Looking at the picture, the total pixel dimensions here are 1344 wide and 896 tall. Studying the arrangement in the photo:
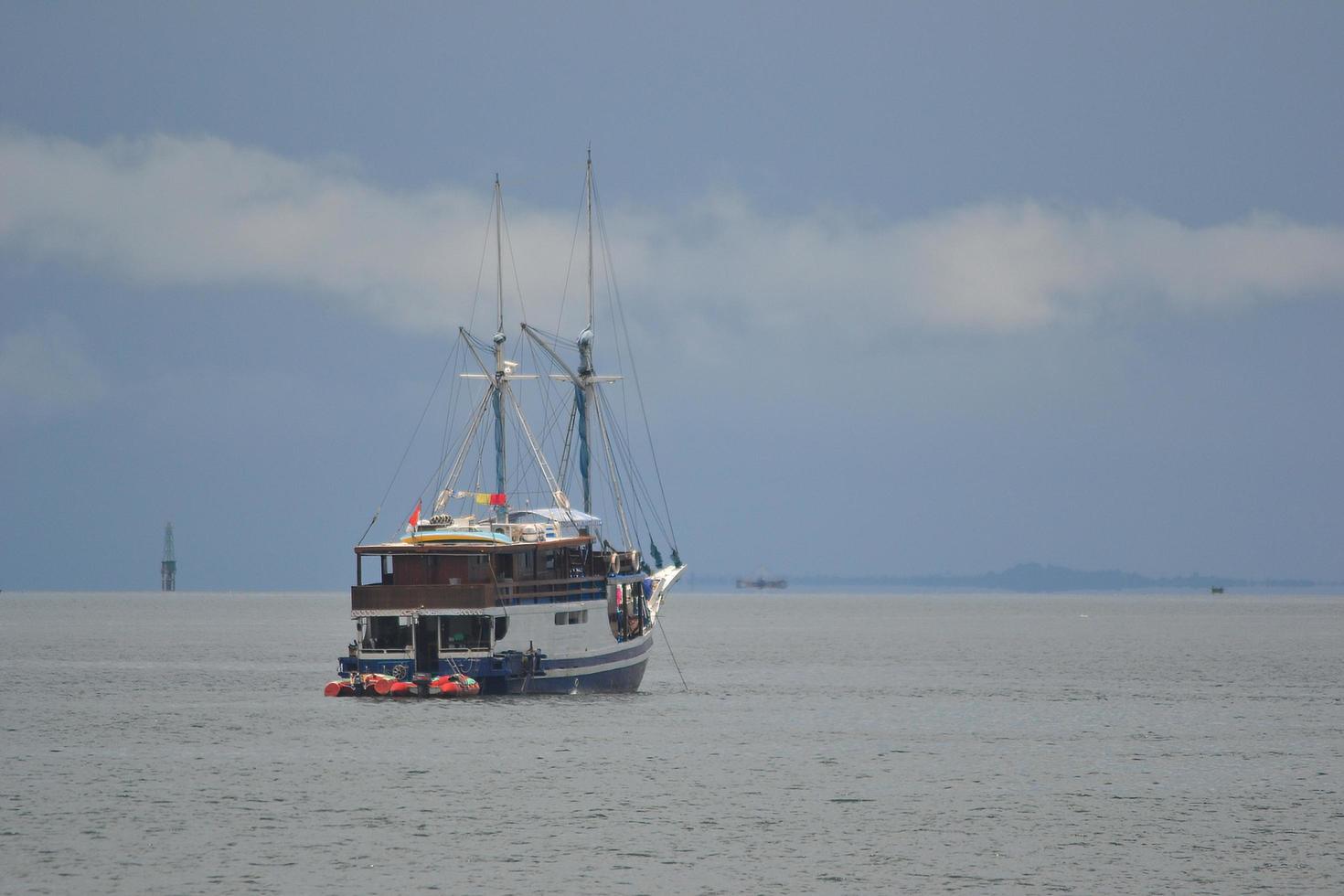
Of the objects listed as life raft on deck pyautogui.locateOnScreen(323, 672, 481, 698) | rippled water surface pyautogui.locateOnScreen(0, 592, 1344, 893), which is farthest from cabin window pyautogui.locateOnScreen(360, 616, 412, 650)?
rippled water surface pyautogui.locateOnScreen(0, 592, 1344, 893)

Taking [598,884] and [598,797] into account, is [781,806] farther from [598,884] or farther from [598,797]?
[598,884]

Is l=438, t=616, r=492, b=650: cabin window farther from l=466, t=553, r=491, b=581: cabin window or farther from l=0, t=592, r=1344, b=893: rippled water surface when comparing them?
l=0, t=592, r=1344, b=893: rippled water surface

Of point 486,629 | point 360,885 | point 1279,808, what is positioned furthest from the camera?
point 486,629

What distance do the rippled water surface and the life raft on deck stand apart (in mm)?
1255

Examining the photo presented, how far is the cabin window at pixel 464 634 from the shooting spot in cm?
8400

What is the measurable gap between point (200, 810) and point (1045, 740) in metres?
38.0

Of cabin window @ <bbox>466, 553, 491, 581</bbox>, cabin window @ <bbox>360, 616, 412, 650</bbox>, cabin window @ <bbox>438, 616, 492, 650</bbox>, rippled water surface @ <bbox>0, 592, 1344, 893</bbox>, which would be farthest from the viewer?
cabin window @ <bbox>360, 616, 412, 650</bbox>

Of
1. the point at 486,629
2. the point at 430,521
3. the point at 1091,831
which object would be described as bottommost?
the point at 1091,831

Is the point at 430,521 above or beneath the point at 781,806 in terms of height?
above

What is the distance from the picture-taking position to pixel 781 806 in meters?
56.9

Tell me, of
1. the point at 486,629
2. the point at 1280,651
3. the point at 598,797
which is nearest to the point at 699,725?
the point at 486,629

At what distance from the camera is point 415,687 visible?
8456cm

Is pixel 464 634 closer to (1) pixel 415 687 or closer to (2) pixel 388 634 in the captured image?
(1) pixel 415 687

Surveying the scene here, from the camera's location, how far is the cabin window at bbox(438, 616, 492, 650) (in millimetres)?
84000
